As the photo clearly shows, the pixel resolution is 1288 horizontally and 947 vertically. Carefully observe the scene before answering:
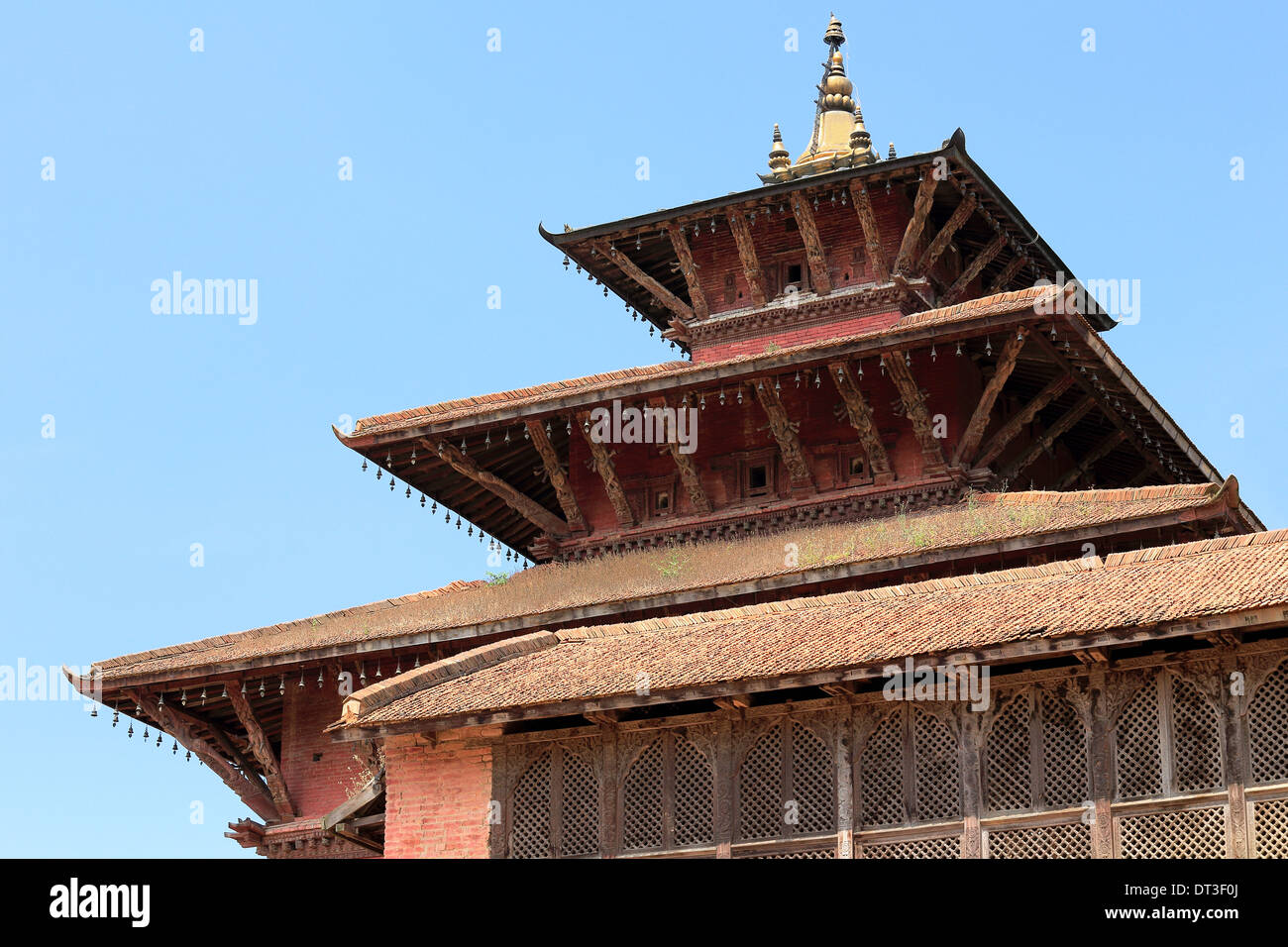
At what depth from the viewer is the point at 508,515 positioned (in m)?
29.0

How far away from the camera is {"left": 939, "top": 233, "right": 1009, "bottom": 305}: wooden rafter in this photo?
1099 inches

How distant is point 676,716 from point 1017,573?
3451 mm

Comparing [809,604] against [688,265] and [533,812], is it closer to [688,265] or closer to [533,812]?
[533,812]

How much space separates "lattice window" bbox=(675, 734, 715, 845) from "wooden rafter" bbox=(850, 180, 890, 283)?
10505 mm

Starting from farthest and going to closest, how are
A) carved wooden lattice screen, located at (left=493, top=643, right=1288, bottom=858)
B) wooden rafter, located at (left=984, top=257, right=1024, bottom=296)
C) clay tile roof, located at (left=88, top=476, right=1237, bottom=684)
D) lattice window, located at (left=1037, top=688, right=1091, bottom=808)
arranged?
wooden rafter, located at (left=984, top=257, right=1024, bottom=296)
clay tile roof, located at (left=88, top=476, right=1237, bottom=684)
lattice window, located at (left=1037, top=688, right=1091, bottom=808)
carved wooden lattice screen, located at (left=493, top=643, right=1288, bottom=858)

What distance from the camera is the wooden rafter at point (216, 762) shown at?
2517cm

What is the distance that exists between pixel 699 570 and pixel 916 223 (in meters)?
6.08

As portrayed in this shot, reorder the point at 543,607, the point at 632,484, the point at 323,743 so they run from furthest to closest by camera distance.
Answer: the point at 632,484
the point at 323,743
the point at 543,607

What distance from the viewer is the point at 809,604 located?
19766 mm

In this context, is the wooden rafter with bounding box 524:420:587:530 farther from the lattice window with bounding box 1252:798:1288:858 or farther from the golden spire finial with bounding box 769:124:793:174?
the lattice window with bounding box 1252:798:1288:858

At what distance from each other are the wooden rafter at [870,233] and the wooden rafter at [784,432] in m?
2.66

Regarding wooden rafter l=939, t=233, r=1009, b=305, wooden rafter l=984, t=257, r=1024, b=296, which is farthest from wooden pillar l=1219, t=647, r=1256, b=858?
wooden rafter l=984, t=257, r=1024, b=296
